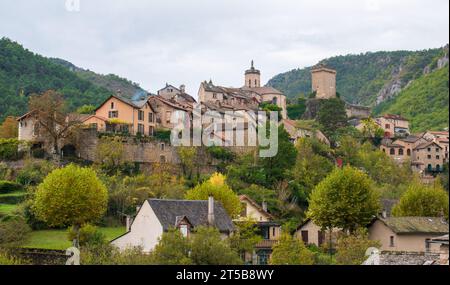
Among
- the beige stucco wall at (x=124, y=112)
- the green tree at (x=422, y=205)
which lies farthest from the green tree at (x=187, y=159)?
the green tree at (x=422, y=205)

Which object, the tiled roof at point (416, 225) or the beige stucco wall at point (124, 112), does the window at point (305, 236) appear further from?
the beige stucco wall at point (124, 112)

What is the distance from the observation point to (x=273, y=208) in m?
43.7

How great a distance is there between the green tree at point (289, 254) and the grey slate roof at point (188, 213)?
116 inches

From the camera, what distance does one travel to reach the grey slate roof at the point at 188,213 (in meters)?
30.3

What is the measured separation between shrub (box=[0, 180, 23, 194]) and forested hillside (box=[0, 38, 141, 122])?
20.6 meters

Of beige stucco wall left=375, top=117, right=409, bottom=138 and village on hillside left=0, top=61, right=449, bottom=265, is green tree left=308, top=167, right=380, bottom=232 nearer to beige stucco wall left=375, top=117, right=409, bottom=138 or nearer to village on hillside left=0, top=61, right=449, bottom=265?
village on hillside left=0, top=61, right=449, bottom=265

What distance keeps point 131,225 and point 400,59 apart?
357 feet

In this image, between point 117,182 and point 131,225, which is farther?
point 117,182

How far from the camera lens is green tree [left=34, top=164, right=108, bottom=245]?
111 feet

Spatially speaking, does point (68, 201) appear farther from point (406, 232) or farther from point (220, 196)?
point (406, 232)

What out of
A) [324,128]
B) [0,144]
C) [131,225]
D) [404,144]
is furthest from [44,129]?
[404,144]

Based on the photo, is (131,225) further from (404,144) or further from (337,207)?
(404,144)
